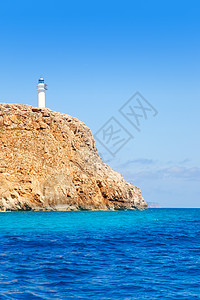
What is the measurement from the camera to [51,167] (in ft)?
300

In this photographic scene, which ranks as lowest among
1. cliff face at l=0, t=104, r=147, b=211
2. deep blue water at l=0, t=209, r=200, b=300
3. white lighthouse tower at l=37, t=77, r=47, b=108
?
deep blue water at l=0, t=209, r=200, b=300

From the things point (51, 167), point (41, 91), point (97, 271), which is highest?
point (41, 91)

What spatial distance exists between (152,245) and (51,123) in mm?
78537

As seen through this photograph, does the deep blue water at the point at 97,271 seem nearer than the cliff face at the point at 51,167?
Yes

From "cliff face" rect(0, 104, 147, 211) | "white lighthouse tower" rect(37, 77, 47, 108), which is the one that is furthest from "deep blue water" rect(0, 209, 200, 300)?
"white lighthouse tower" rect(37, 77, 47, 108)

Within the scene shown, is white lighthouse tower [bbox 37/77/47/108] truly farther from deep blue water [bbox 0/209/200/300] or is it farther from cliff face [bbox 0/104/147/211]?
deep blue water [bbox 0/209/200/300]

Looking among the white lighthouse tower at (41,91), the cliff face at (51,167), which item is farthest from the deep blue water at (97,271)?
the white lighthouse tower at (41,91)

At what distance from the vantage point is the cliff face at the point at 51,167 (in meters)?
Answer: 84.2

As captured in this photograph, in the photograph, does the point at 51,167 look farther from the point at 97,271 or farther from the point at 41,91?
the point at 97,271

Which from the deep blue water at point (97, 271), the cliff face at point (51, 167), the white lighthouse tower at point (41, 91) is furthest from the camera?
the white lighthouse tower at point (41, 91)

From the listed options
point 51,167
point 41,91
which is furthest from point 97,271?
point 41,91

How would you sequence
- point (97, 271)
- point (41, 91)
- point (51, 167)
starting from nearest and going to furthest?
point (97, 271), point (51, 167), point (41, 91)

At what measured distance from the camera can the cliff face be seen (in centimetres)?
8425

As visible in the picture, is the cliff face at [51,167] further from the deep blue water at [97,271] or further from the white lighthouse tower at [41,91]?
the deep blue water at [97,271]
